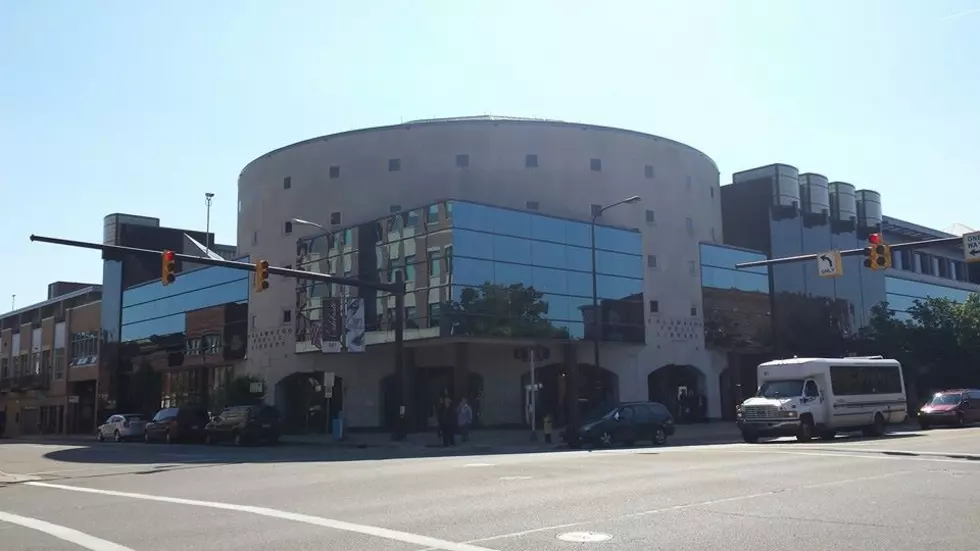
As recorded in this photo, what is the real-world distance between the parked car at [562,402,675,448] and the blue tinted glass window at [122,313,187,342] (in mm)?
35831

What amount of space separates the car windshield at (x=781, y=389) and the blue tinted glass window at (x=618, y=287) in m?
15.8

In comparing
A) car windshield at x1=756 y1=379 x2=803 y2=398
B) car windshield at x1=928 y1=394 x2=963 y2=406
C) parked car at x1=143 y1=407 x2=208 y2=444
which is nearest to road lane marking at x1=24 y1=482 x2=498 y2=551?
car windshield at x1=756 y1=379 x2=803 y2=398

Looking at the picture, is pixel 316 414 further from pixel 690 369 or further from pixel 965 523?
pixel 965 523

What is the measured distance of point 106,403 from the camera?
6625 cm

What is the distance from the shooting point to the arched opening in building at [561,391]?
152 ft

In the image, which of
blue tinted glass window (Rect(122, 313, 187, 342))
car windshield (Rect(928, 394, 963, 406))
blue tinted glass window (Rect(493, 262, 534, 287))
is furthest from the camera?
blue tinted glass window (Rect(122, 313, 187, 342))

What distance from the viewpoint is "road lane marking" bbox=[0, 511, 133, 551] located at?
33.6 feet

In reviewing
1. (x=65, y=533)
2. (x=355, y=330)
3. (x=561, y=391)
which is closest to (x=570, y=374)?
(x=561, y=391)

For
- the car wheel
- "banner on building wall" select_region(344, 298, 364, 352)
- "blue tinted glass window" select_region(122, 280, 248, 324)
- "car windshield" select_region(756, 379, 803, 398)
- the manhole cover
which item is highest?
"blue tinted glass window" select_region(122, 280, 248, 324)

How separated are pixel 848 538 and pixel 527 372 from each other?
3645cm

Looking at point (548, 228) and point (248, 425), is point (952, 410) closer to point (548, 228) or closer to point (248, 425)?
point (548, 228)

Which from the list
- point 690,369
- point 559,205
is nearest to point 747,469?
point 559,205

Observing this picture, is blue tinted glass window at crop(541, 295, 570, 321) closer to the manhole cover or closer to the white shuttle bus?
the white shuttle bus

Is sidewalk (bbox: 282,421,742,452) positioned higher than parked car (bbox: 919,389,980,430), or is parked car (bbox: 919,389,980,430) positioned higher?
parked car (bbox: 919,389,980,430)
